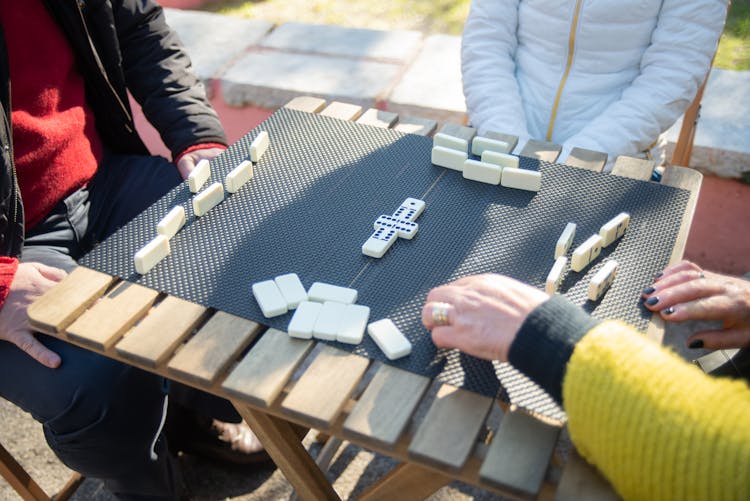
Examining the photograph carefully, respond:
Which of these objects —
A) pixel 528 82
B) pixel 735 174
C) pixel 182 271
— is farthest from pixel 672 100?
pixel 182 271

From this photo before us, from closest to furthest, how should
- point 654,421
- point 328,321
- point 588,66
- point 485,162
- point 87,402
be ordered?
point 654,421 < point 328,321 < point 87,402 < point 485,162 < point 588,66

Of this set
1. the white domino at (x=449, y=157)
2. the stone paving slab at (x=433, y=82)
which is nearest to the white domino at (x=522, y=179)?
the white domino at (x=449, y=157)

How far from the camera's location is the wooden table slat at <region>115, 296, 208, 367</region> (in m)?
1.17

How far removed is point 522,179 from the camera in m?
1.53

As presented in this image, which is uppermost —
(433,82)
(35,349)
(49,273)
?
(49,273)

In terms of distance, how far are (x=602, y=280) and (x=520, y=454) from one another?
386 millimetres

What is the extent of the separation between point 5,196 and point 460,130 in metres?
1.15

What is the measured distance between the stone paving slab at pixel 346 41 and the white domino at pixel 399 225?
2.02 meters

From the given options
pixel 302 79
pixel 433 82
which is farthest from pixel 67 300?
pixel 433 82

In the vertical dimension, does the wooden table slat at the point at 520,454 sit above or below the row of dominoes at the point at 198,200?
below

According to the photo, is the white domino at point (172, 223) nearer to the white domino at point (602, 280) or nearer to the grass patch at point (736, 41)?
the white domino at point (602, 280)

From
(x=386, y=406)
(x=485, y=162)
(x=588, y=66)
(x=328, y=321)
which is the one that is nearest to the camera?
(x=386, y=406)

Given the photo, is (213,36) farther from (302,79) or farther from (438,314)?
(438,314)

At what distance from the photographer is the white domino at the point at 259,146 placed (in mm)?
1648
